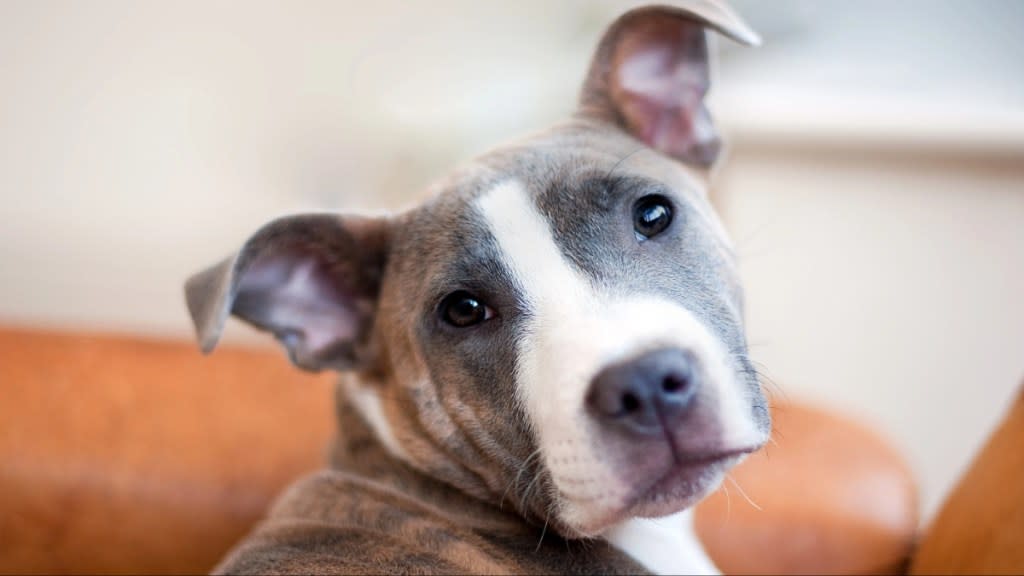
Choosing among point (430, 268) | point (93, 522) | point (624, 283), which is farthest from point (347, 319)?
point (93, 522)

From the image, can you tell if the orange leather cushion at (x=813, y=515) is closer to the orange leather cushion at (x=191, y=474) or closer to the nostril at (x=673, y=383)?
the orange leather cushion at (x=191, y=474)

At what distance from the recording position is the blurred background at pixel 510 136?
3.97 meters

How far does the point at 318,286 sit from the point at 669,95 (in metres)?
1.05

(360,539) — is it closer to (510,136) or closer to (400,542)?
(400,542)

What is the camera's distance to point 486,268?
1.82 m

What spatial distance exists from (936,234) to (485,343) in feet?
9.96

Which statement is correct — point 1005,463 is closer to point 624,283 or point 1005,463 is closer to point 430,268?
point 624,283

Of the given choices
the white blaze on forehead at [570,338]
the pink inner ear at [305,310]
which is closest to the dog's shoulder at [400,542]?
the white blaze on forehead at [570,338]

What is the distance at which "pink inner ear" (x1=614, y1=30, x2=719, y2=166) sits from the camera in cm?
228

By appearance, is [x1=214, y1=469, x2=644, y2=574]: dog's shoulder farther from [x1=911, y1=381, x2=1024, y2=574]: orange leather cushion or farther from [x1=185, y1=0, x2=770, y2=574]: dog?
[x1=911, y1=381, x2=1024, y2=574]: orange leather cushion

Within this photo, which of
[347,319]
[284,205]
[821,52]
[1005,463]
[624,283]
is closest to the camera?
[624,283]

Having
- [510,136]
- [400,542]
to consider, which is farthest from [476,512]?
[510,136]

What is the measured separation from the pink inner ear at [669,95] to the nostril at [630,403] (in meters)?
1.02

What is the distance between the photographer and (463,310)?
1880 mm
